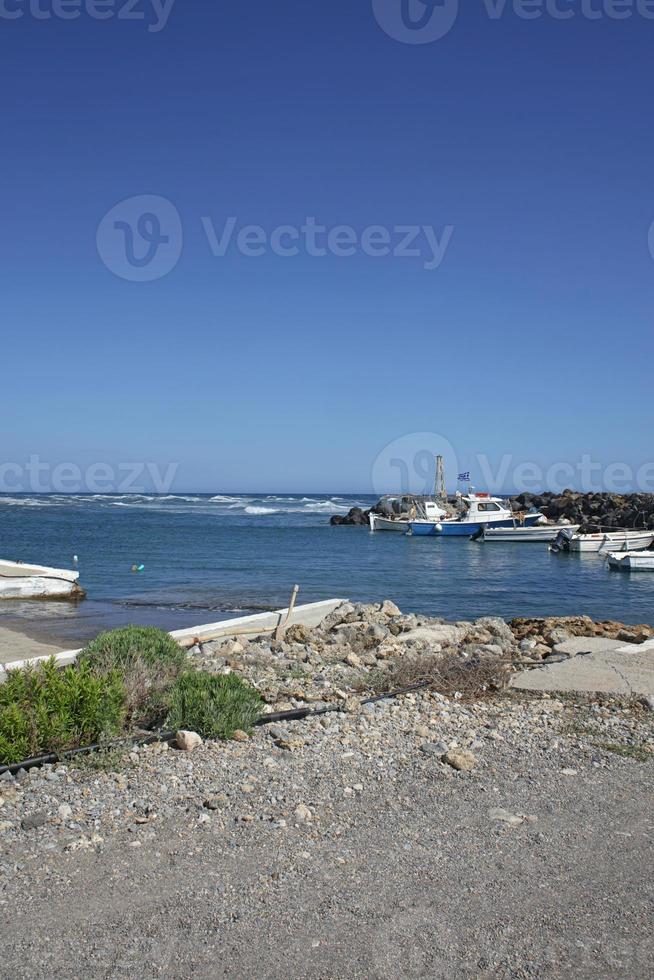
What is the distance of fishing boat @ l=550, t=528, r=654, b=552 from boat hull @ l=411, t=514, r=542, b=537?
9.80 m

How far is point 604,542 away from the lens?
46.4 metres

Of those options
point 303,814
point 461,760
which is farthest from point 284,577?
point 303,814

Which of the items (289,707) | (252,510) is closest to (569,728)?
(289,707)

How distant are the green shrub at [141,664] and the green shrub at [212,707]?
229 mm

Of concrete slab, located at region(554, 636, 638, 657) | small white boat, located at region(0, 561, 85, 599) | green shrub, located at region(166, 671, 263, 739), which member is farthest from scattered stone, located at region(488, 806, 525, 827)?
small white boat, located at region(0, 561, 85, 599)

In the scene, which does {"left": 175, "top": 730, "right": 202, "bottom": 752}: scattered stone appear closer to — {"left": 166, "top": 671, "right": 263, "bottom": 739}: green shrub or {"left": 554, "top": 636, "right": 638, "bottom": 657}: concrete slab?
{"left": 166, "top": 671, "right": 263, "bottom": 739}: green shrub

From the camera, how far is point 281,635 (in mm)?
12922

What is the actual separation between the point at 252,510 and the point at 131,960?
97.6 m

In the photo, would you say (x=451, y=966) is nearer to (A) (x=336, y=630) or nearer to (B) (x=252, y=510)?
(A) (x=336, y=630)

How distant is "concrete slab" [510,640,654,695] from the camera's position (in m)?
8.52

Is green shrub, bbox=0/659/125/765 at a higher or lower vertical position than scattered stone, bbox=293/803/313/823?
higher

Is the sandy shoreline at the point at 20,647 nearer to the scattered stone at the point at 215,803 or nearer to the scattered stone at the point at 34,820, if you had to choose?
the scattered stone at the point at 34,820

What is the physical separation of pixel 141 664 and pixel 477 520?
51185 millimetres

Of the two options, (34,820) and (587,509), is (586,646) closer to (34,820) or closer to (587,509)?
(34,820)
